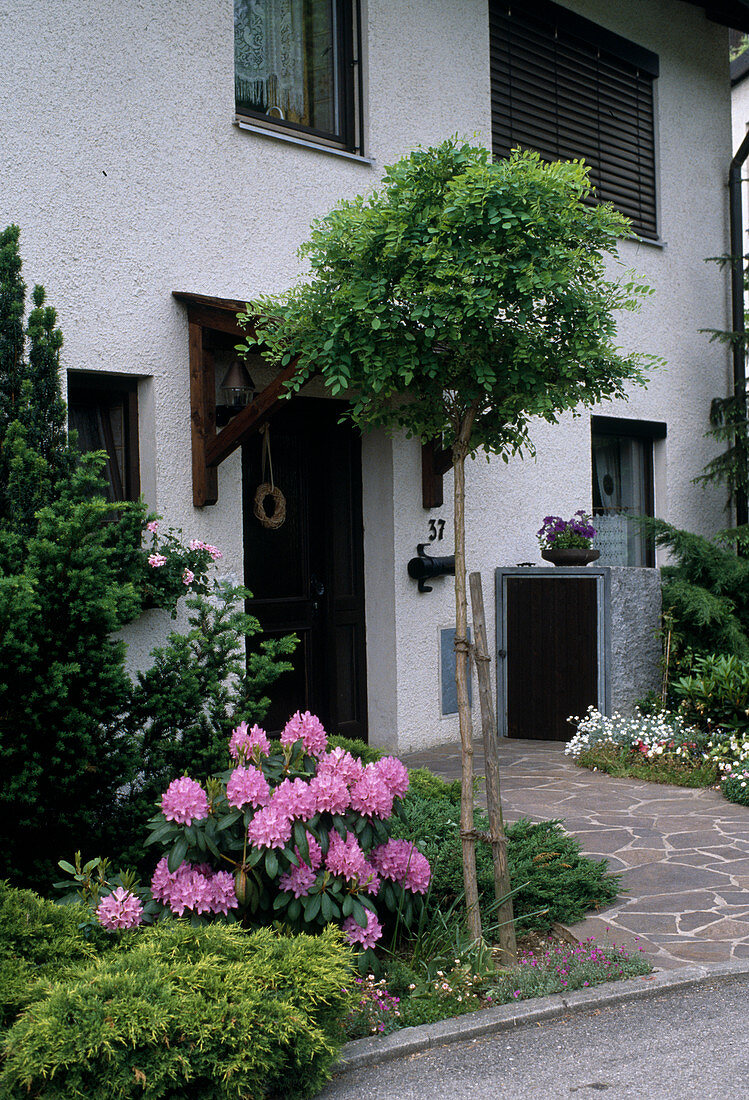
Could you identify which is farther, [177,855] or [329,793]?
[329,793]

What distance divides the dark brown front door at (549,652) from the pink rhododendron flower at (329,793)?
4.51 metres

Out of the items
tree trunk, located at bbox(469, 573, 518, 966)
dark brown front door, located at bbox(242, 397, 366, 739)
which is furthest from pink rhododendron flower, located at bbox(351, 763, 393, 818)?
dark brown front door, located at bbox(242, 397, 366, 739)

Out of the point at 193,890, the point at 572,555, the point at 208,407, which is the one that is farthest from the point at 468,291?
the point at 572,555

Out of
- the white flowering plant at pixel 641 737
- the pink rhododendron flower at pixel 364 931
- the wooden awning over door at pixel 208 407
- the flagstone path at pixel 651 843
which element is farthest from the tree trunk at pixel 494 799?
the white flowering plant at pixel 641 737

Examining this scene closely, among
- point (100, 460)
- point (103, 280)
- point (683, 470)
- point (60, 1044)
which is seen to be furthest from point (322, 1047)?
point (683, 470)

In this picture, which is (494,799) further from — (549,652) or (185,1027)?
(549,652)

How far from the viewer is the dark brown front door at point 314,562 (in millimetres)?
7082

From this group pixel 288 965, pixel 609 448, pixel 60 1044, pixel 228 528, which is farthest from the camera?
pixel 609 448

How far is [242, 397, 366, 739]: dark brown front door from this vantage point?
7082 mm

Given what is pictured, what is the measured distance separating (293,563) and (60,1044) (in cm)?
470

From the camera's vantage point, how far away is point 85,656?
158 inches

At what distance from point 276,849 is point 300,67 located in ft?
18.0

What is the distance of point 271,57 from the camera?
6883 millimetres

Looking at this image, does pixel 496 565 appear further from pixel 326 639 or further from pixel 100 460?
pixel 100 460
